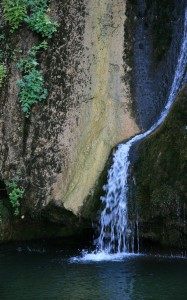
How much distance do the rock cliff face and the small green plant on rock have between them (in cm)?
22

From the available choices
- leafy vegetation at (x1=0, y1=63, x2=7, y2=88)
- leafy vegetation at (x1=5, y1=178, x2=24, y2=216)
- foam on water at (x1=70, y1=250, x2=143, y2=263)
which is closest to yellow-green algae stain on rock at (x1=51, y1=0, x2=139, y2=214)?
leafy vegetation at (x1=5, y1=178, x2=24, y2=216)

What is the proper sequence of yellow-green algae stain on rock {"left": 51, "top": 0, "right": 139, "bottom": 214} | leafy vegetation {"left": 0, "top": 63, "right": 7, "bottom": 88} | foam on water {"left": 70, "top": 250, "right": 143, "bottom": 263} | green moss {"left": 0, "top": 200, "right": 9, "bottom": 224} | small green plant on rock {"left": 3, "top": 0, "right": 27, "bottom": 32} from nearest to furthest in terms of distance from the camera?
foam on water {"left": 70, "top": 250, "right": 143, "bottom": 263}
yellow-green algae stain on rock {"left": 51, "top": 0, "right": 139, "bottom": 214}
green moss {"left": 0, "top": 200, "right": 9, "bottom": 224}
leafy vegetation {"left": 0, "top": 63, "right": 7, "bottom": 88}
small green plant on rock {"left": 3, "top": 0, "right": 27, "bottom": 32}

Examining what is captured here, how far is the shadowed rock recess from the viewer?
29.8 ft

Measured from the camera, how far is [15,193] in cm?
923

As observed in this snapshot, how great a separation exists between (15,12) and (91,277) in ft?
16.8

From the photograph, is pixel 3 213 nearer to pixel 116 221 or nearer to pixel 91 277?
pixel 116 221

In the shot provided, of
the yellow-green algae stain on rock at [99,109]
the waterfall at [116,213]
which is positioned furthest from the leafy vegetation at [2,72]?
the waterfall at [116,213]

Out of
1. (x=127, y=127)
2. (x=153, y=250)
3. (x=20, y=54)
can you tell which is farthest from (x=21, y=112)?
(x=153, y=250)

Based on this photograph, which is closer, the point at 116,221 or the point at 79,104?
the point at 116,221

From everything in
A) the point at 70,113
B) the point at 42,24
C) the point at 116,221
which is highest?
the point at 42,24

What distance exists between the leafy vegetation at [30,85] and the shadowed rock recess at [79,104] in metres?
0.12

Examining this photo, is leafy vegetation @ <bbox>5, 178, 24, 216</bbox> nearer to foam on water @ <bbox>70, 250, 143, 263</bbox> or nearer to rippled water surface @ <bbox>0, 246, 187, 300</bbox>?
rippled water surface @ <bbox>0, 246, 187, 300</bbox>

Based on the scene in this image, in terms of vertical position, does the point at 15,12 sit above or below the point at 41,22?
above

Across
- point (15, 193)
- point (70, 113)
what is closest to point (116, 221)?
point (15, 193)
